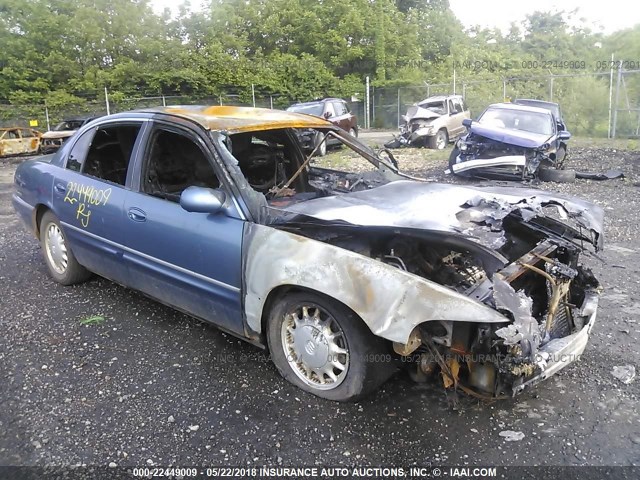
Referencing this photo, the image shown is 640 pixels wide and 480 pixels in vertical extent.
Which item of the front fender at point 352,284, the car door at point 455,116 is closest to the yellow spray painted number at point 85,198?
the front fender at point 352,284

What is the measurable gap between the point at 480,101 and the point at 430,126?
10.9m

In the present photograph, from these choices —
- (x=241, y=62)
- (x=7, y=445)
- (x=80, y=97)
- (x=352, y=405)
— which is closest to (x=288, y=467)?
(x=352, y=405)

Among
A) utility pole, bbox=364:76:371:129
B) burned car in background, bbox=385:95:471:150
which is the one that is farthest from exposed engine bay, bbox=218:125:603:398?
utility pole, bbox=364:76:371:129

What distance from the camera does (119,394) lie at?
10.5ft

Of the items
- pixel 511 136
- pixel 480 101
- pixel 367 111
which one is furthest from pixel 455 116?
pixel 367 111

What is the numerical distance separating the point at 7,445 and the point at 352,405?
182 cm

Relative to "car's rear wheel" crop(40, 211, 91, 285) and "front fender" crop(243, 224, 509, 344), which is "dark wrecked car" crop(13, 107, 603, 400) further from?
"car's rear wheel" crop(40, 211, 91, 285)

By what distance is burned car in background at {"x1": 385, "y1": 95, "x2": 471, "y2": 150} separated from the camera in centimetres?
1677

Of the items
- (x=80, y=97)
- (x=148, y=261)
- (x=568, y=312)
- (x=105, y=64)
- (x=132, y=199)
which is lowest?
(x=568, y=312)

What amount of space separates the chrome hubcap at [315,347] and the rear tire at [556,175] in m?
8.85

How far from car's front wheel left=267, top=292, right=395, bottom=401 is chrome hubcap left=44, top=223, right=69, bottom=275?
8.47 feet

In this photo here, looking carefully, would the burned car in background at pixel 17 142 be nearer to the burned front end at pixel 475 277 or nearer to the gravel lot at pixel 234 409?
the gravel lot at pixel 234 409

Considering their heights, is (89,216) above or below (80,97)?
below

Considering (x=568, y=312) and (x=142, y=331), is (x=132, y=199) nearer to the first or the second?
(x=142, y=331)
